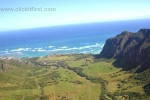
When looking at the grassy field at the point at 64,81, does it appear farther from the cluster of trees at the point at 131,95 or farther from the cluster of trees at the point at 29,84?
the cluster of trees at the point at 131,95

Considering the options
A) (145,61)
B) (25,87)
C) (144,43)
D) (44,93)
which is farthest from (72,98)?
(144,43)

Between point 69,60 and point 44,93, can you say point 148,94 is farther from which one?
point 69,60

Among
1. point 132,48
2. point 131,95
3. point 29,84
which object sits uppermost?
point 132,48

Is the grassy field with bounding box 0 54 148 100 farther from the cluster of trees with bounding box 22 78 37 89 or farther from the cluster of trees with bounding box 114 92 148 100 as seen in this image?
the cluster of trees with bounding box 114 92 148 100

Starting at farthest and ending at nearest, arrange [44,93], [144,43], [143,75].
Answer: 1. [144,43]
2. [143,75]
3. [44,93]

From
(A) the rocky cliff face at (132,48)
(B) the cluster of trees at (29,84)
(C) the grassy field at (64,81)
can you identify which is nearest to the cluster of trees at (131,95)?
(C) the grassy field at (64,81)

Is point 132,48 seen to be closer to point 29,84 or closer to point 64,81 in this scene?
point 64,81

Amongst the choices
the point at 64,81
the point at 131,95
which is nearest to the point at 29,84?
the point at 64,81
